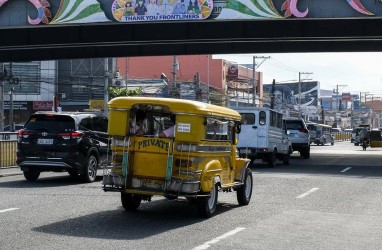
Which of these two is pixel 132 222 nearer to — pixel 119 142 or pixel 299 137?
pixel 119 142

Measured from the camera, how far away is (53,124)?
18.0m

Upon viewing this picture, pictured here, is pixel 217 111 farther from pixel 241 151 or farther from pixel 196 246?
pixel 241 151

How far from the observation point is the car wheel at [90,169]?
59.8 ft

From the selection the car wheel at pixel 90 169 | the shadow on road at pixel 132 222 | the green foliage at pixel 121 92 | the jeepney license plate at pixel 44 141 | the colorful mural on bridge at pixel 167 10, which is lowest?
the shadow on road at pixel 132 222

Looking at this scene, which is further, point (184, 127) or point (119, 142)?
point (119, 142)

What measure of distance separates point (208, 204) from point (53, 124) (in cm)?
737

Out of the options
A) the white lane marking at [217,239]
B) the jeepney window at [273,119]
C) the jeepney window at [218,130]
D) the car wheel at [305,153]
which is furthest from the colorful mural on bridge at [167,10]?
the white lane marking at [217,239]

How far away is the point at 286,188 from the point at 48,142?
21.2ft

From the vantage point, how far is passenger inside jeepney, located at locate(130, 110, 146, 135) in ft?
39.1

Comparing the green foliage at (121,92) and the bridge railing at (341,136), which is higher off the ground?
the green foliage at (121,92)

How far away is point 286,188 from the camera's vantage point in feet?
59.0

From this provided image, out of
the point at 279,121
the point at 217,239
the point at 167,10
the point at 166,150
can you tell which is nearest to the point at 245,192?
the point at 166,150

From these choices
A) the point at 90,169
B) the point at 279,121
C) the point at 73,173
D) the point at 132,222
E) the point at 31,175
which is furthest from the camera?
the point at 279,121

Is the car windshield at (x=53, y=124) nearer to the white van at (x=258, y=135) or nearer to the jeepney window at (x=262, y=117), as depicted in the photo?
the white van at (x=258, y=135)
